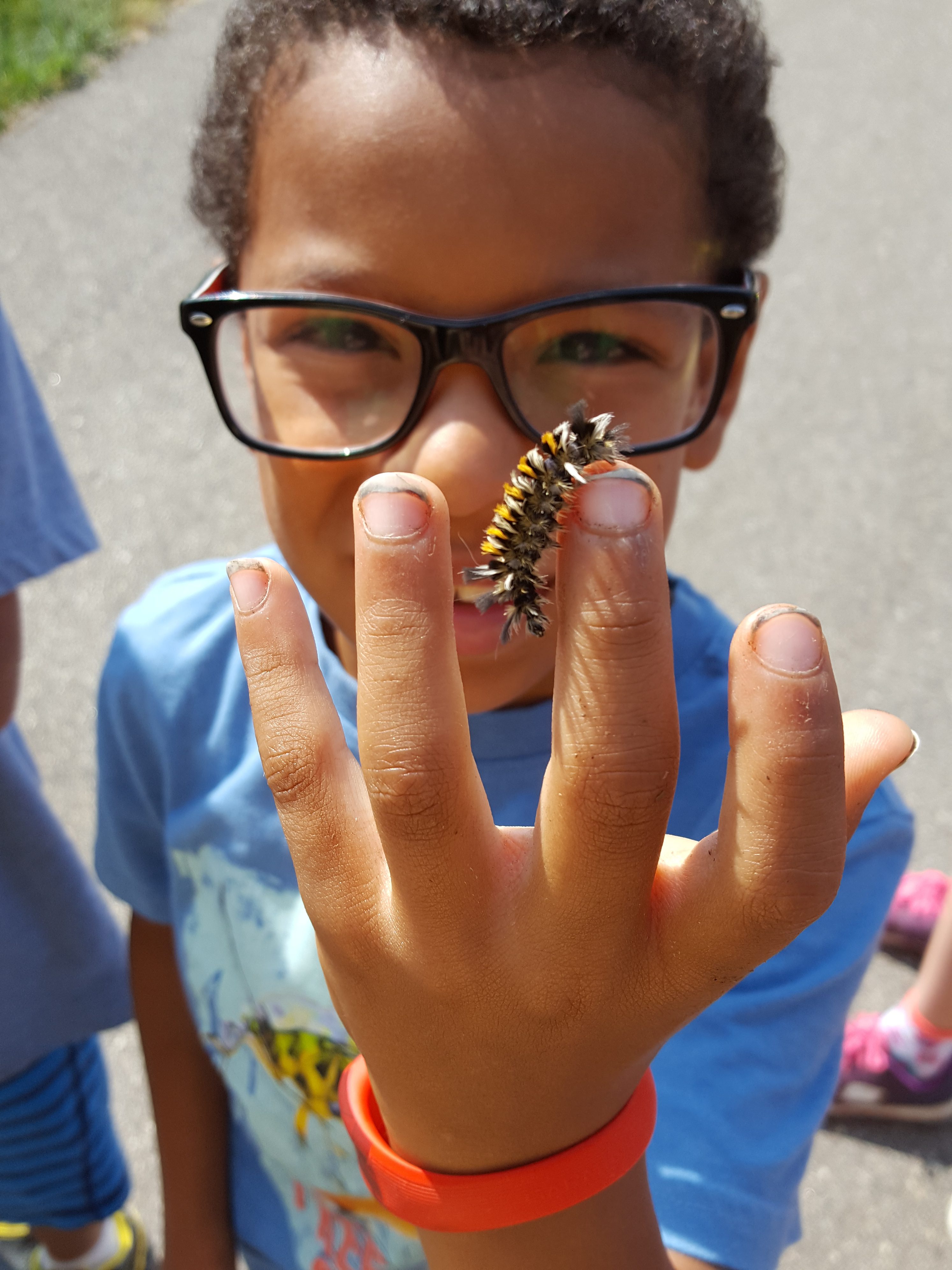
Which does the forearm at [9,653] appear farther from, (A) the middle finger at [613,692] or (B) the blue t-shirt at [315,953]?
(A) the middle finger at [613,692]

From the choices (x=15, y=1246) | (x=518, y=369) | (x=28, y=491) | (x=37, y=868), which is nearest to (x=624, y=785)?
(x=518, y=369)

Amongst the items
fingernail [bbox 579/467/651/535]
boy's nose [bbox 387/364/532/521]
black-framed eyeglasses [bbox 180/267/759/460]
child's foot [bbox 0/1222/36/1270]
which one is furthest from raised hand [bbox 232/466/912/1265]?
child's foot [bbox 0/1222/36/1270]

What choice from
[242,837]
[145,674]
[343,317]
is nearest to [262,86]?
[343,317]

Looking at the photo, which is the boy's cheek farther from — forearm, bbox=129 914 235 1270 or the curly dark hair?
forearm, bbox=129 914 235 1270

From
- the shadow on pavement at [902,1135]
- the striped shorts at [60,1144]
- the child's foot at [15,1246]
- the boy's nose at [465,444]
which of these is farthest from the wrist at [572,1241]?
the child's foot at [15,1246]

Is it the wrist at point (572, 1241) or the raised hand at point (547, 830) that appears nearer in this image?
the raised hand at point (547, 830)

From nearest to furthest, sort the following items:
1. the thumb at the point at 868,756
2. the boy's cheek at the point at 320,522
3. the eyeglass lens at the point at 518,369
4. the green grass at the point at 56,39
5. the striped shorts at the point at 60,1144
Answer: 1. the thumb at the point at 868,756
2. the eyeglass lens at the point at 518,369
3. the boy's cheek at the point at 320,522
4. the striped shorts at the point at 60,1144
5. the green grass at the point at 56,39

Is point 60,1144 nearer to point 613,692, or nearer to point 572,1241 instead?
point 572,1241

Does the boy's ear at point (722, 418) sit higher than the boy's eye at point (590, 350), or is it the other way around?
the boy's eye at point (590, 350)

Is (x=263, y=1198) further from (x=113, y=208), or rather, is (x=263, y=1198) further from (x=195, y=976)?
(x=113, y=208)
